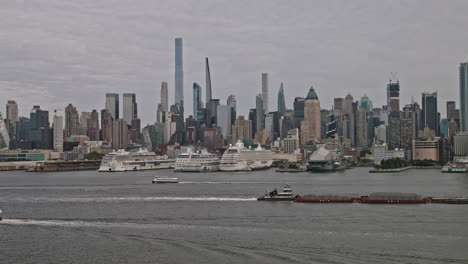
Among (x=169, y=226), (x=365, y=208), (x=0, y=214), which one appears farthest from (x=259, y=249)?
(x=0, y=214)

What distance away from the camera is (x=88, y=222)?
142 ft

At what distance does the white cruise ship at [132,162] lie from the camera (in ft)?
480

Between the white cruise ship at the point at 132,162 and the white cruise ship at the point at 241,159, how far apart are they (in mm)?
21863

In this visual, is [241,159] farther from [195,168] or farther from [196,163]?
[195,168]

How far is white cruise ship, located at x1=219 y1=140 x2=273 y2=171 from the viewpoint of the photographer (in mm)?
147250

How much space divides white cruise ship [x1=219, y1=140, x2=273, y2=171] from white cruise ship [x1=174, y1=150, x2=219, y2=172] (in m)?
2.70

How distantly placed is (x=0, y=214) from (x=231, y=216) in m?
17.9

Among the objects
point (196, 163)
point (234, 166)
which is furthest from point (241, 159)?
point (196, 163)

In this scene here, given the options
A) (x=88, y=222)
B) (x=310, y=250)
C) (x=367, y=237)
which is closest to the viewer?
(x=310, y=250)

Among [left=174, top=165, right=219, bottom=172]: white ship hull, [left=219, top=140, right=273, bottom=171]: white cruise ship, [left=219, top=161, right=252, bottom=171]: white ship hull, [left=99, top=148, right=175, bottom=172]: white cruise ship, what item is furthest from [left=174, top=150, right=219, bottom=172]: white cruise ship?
[left=99, top=148, right=175, bottom=172]: white cruise ship

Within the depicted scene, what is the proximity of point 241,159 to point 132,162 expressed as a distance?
2703 cm

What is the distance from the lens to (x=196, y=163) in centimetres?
14488

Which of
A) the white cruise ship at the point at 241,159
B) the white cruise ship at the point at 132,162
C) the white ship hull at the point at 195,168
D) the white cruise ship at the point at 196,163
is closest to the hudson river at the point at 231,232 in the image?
the white ship hull at the point at 195,168

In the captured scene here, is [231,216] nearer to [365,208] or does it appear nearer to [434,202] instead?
[365,208]
